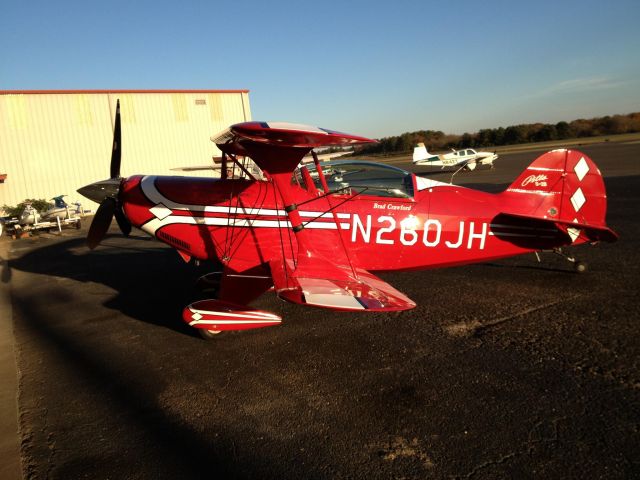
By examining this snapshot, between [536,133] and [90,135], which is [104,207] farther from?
[536,133]

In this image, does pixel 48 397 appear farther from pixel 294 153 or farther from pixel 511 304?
pixel 511 304

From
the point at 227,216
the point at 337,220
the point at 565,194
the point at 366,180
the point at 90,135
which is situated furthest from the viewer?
the point at 90,135

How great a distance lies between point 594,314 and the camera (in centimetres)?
486

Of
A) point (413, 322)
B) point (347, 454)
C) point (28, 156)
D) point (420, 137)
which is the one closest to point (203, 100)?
point (28, 156)

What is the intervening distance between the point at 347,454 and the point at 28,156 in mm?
24595

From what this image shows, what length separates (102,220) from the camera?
582cm

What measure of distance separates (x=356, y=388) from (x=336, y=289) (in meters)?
0.94

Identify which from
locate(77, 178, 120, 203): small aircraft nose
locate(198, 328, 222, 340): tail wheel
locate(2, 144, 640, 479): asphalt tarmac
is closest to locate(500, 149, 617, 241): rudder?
locate(2, 144, 640, 479): asphalt tarmac

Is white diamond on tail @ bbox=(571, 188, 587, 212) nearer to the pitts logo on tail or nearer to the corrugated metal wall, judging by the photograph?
the pitts logo on tail

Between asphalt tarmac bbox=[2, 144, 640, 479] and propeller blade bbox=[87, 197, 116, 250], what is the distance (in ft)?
3.86

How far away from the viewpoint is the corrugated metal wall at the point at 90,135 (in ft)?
68.8

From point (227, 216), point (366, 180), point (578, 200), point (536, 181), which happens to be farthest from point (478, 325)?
point (227, 216)

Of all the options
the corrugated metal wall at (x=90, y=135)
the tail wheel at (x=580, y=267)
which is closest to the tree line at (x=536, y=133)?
the corrugated metal wall at (x=90, y=135)

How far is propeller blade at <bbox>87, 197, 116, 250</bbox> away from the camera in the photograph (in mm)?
5664
